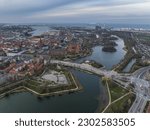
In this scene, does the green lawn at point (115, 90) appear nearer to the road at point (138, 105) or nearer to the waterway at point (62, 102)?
the waterway at point (62, 102)

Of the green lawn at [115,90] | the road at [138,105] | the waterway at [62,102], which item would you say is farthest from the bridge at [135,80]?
the waterway at [62,102]

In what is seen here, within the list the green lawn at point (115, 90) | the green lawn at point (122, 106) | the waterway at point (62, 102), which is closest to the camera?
the green lawn at point (122, 106)

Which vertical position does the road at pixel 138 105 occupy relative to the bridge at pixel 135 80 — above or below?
below

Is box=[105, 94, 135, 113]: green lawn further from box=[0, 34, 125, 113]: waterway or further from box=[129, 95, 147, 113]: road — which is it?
box=[0, 34, 125, 113]: waterway

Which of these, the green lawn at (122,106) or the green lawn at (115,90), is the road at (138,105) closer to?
the green lawn at (122,106)

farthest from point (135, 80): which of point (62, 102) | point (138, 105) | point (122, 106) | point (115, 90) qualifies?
point (62, 102)

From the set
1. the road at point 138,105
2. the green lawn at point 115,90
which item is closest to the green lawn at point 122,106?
the road at point 138,105

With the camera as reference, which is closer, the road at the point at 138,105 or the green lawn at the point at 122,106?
the green lawn at the point at 122,106

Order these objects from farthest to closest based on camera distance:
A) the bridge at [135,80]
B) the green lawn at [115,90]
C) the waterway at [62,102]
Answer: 1. the green lawn at [115,90]
2. the bridge at [135,80]
3. the waterway at [62,102]

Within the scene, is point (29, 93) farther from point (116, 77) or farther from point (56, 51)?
point (56, 51)
